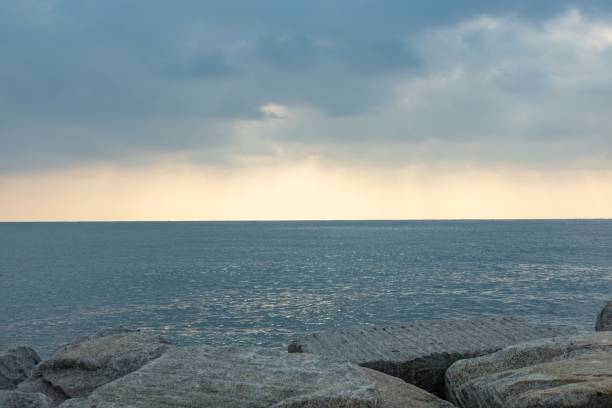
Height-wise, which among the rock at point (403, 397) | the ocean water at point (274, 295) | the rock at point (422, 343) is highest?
the rock at point (403, 397)

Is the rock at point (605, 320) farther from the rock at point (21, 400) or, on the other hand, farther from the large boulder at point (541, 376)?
the rock at point (21, 400)

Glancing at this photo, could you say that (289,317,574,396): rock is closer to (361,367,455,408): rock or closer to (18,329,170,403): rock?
(361,367,455,408): rock

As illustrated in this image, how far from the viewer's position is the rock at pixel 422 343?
12727 millimetres

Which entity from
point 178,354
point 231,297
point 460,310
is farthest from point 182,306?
point 178,354

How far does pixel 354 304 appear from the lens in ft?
143

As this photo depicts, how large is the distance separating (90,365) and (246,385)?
5.04 meters

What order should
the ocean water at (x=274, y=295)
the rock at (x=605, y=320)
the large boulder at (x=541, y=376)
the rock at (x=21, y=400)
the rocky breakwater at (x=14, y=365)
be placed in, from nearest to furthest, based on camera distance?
1. the large boulder at (x=541, y=376)
2. the rock at (x=21, y=400)
3. the rock at (x=605, y=320)
4. the rocky breakwater at (x=14, y=365)
5. the ocean water at (x=274, y=295)

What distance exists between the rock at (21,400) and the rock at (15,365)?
5.10 meters

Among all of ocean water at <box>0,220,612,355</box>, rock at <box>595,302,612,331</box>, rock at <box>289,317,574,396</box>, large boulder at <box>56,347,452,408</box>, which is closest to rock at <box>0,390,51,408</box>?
large boulder at <box>56,347,452,408</box>

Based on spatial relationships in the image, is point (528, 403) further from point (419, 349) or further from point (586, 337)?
point (419, 349)

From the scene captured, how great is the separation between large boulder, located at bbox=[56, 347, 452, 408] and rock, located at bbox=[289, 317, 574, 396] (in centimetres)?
469

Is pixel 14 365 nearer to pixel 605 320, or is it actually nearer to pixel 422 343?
pixel 422 343

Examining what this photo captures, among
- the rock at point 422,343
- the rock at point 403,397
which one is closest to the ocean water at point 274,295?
the rock at point 422,343

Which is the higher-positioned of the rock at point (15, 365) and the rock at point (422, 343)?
the rock at point (422, 343)
